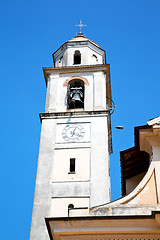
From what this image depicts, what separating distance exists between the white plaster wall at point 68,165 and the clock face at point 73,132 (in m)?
0.72

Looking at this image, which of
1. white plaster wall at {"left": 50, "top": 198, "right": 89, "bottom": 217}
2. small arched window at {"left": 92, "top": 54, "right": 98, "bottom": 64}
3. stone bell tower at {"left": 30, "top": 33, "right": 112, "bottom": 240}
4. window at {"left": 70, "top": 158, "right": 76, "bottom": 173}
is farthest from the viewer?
small arched window at {"left": 92, "top": 54, "right": 98, "bottom": 64}

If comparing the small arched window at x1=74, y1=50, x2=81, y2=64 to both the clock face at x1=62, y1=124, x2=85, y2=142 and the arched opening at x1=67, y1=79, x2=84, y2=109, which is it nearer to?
the arched opening at x1=67, y1=79, x2=84, y2=109

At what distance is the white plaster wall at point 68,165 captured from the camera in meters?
22.4

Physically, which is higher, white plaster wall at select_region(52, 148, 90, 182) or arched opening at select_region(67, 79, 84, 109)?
arched opening at select_region(67, 79, 84, 109)

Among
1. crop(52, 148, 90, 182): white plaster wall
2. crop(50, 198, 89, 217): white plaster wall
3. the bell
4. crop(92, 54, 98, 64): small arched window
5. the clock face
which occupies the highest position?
crop(92, 54, 98, 64): small arched window

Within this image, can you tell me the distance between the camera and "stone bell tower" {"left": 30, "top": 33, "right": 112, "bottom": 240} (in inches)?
848

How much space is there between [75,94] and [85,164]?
5207 mm

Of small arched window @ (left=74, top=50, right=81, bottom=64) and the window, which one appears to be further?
small arched window @ (left=74, top=50, right=81, bottom=64)

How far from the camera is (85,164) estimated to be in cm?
2286

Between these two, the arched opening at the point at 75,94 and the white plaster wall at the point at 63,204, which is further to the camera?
Answer: the arched opening at the point at 75,94

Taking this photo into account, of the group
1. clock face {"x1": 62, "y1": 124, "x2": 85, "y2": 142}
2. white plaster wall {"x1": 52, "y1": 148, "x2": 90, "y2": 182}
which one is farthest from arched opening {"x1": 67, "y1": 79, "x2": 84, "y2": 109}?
white plaster wall {"x1": 52, "y1": 148, "x2": 90, "y2": 182}

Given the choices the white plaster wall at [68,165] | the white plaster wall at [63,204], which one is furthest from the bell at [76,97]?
the white plaster wall at [63,204]

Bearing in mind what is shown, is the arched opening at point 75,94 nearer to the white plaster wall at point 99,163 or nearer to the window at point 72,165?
the white plaster wall at point 99,163

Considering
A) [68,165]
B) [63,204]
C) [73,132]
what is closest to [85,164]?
[68,165]
